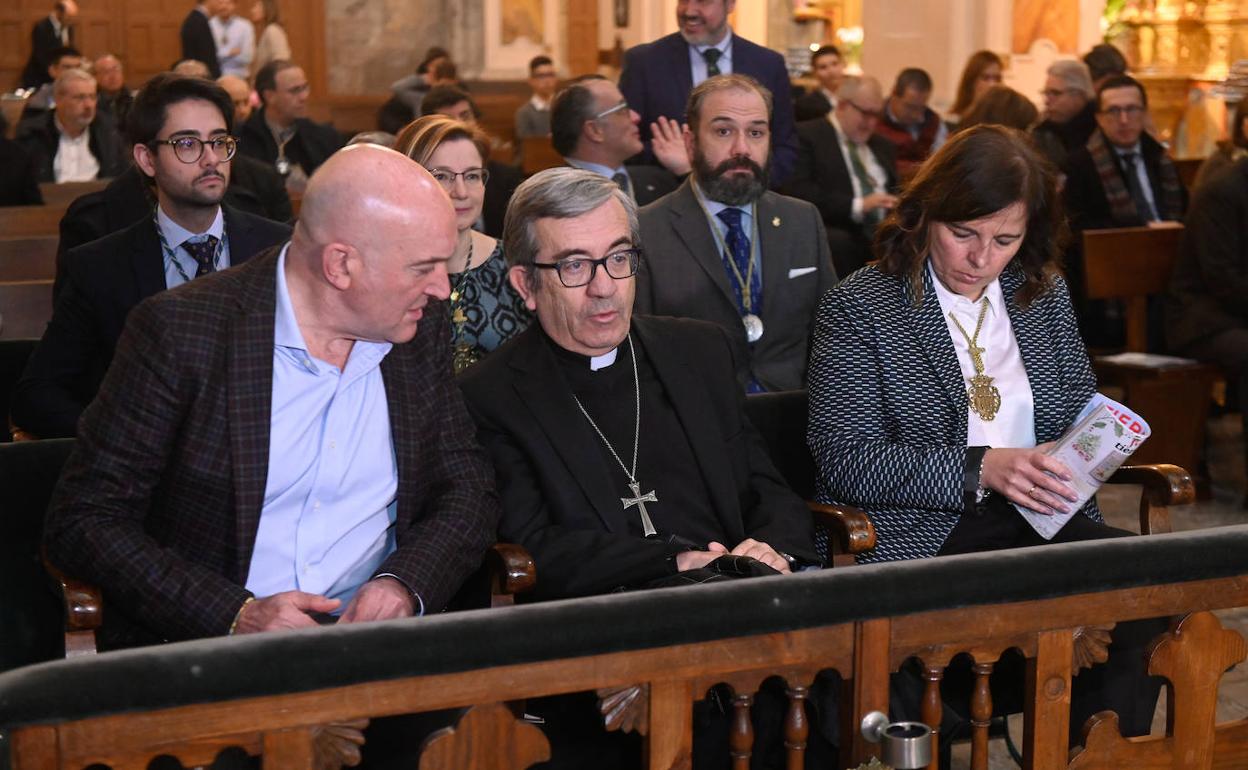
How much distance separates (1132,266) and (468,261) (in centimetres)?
344

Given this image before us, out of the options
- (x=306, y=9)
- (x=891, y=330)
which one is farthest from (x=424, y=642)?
(x=306, y=9)

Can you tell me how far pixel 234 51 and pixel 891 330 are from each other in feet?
40.3

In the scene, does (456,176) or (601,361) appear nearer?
(601,361)

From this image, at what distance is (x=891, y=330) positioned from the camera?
11.0ft

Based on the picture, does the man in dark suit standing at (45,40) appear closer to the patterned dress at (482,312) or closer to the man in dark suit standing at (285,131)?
the man in dark suit standing at (285,131)

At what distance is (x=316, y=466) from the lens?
8.81 feet

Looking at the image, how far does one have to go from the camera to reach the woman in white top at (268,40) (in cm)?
1544

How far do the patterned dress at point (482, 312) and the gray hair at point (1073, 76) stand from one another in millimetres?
5370

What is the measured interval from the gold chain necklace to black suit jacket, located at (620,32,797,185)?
3.24m

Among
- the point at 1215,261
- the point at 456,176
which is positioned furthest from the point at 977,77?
the point at 456,176

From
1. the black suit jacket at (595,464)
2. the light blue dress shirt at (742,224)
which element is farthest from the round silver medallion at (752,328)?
the black suit jacket at (595,464)

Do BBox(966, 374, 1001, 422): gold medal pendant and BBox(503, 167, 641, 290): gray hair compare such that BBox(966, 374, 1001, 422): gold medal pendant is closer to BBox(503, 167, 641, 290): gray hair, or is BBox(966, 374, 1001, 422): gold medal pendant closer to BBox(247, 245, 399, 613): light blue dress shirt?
BBox(503, 167, 641, 290): gray hair

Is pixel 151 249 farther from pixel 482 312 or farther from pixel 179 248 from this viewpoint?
pixel 482 312

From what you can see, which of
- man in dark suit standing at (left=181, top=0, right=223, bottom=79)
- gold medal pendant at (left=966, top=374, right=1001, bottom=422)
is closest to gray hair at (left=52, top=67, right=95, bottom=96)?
man in dark suit standing at (left=181, top=0, right=223, bottom=79)
